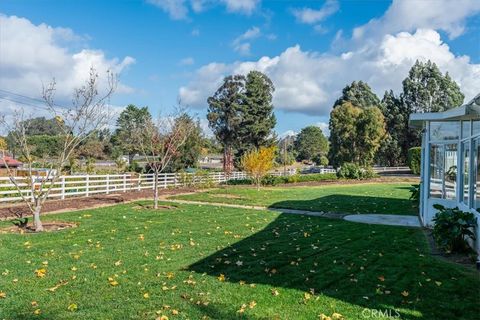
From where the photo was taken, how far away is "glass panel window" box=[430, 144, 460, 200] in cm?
918

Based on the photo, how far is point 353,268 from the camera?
5.98 metres

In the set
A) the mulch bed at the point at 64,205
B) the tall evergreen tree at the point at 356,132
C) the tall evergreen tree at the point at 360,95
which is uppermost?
the tall evergreen tree at the point at 360,95

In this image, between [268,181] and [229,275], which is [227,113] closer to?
[268,181]

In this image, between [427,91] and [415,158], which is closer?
[415,158]

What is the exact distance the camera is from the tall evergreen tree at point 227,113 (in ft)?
150

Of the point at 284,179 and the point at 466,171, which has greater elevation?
the point at 466,171

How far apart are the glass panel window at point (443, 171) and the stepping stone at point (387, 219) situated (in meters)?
1.07

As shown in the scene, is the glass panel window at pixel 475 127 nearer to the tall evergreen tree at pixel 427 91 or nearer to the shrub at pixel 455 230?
the shrub at pixel 455 230

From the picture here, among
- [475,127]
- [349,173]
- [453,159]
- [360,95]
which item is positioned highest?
[360,95]

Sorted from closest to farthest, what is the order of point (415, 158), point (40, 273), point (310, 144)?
1. point (40, 273)
2. point (415, 158)
3. point (310, 144)

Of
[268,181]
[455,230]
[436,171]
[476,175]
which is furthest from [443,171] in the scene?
[268,181]

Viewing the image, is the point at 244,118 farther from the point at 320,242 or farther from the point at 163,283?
the point at 163,283

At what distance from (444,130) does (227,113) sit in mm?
37081

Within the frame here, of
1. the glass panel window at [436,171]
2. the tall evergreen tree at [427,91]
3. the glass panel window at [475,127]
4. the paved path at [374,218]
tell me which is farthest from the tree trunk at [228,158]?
the glass panel window at [475,127]
